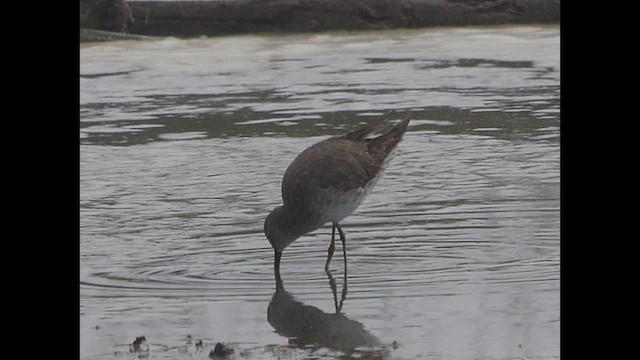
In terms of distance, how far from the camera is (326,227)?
33.4 feet

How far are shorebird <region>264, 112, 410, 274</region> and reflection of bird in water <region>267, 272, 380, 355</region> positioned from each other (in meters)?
0.81

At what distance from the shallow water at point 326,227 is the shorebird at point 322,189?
0.77 ft

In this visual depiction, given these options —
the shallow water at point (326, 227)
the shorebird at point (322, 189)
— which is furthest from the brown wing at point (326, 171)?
the shallow water at point (326, 227)

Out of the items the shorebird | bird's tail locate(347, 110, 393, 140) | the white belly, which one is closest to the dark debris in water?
the shorebird

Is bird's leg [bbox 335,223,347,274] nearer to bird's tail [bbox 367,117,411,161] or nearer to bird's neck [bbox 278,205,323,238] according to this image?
bird's neck [bbox 278,205,323,238]

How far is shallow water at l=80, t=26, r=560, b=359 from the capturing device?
705 centimetres

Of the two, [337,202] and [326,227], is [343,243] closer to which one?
[337,202]

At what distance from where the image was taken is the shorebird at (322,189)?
28.1 feet

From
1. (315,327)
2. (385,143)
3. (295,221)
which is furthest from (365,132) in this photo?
(315,327)

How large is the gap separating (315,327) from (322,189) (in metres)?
1.78

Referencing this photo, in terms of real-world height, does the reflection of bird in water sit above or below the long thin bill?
below

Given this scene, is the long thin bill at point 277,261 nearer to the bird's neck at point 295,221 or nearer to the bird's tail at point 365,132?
the bird's neck at point 295,221

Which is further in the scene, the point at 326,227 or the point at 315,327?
the point at 326,227

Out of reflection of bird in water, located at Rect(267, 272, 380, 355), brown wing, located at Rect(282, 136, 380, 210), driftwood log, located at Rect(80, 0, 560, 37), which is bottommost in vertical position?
reflection of bird in water, located at Rect(267, 272, 380, 355)
